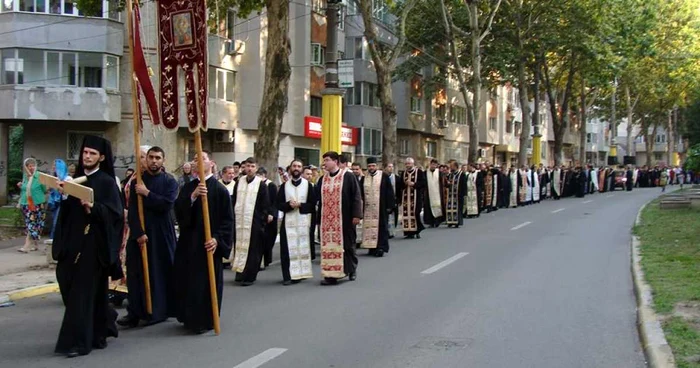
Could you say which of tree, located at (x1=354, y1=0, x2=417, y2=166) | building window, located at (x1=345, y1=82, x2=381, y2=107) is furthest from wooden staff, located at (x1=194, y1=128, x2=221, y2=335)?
building window, located at (x1=345, y1=82, x2=381, y2=107)

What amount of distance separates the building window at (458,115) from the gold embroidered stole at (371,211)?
1621 inches

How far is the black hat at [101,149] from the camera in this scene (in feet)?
25.7

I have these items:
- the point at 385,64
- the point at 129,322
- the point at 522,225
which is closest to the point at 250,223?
the point at 129,322

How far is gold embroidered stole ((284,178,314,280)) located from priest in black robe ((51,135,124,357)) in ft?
15.9

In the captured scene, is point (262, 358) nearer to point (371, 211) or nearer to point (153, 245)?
point (153, 245)

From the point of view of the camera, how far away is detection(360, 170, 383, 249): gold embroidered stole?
16.1 metres

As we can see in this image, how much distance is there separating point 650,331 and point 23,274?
989 centimetres

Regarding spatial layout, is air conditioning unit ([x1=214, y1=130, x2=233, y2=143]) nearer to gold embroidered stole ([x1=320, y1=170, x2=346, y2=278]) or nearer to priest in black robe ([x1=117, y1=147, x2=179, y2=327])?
gold embroidered stole ([x1=320, y1=170, x2=346, y2=278])

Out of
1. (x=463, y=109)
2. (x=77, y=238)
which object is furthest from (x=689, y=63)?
(x=77, y=238)

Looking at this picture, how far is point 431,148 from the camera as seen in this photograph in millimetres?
55688

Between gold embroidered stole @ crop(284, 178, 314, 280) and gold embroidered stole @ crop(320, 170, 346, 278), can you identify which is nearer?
gold embroidered stole @ crop(320, 170, 346, 278)

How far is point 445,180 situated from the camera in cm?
2475

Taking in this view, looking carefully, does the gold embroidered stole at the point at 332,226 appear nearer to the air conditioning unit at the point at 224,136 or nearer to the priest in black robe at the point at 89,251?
the priest in black robe at the point at 89,251

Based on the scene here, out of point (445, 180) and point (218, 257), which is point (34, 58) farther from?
point (218, 257)
